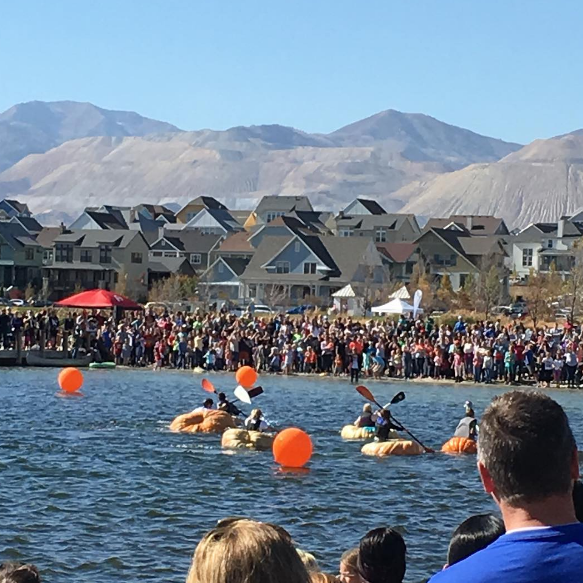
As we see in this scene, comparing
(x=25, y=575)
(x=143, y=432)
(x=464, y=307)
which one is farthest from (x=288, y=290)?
(x=25, y=575)

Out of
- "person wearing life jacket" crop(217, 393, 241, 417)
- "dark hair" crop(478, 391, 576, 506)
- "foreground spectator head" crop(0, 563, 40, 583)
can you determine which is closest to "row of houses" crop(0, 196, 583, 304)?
"person wearing life jacket" crop(217, 393, 241, 417)

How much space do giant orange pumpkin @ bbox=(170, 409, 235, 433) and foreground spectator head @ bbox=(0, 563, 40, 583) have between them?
73.3 ft

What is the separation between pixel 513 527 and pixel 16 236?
361ft

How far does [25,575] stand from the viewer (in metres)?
5.40

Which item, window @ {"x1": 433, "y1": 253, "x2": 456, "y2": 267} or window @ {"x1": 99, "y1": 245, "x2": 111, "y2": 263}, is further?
window @ {"x1": 99, "y1": 245, "x2": 111, "y2": 263}

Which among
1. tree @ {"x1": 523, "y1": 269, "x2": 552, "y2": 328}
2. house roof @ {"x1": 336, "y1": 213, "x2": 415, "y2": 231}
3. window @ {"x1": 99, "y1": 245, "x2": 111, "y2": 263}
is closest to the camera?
tree @ {"x1": 523, "y1": 269, "x2": 552, "y2": 328}

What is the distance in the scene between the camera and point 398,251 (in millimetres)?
106188

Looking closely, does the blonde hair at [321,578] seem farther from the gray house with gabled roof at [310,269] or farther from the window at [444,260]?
the window at [444,260]

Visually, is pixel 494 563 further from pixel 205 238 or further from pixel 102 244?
pixel 205 238

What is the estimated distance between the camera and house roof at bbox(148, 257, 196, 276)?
108688 millimetres

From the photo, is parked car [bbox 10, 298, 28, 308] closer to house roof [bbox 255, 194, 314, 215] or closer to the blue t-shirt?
house roof [bbox 255, 194, 314, 215]

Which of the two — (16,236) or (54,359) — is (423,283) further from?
(54,359)

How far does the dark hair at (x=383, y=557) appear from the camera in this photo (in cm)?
711

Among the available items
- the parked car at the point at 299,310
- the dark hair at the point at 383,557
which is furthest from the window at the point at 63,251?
the dark hair at the point at 383,557
